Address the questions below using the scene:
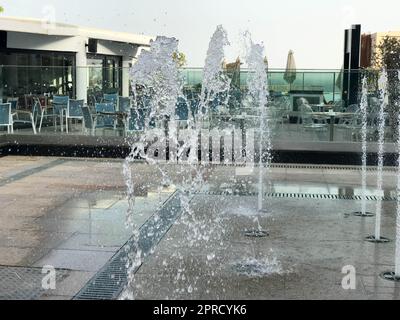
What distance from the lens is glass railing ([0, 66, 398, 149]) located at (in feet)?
36.9

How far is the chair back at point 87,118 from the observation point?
460 inches

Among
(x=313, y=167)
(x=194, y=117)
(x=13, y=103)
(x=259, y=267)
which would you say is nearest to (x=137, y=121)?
(x=194, y=117)

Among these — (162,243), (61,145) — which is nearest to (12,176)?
(61,145)

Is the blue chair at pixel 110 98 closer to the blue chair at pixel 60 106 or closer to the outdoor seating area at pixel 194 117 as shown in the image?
the outdoor seating area at pixel 194 117

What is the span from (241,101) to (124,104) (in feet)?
7.93

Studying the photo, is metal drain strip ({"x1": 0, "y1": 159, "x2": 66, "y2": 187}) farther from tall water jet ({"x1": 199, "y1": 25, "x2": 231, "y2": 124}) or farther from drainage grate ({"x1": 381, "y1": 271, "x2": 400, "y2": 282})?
drainage grate ({"x1": 381, "y1": 271, "x2": 400, "y2": 282})

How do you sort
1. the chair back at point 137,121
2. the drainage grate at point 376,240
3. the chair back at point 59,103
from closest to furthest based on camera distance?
the drainage grate at point 376,240 < the chair back at point 137,121 < the chair back at point 59,103

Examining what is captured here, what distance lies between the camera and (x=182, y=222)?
6191 millimetres

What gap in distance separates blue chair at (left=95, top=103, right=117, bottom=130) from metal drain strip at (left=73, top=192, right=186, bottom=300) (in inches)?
191

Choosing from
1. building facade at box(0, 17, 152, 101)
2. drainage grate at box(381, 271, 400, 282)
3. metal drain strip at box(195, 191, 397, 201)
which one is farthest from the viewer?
building facade at box(0, 17, 152, 101)

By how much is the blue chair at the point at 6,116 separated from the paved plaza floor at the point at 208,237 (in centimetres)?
272

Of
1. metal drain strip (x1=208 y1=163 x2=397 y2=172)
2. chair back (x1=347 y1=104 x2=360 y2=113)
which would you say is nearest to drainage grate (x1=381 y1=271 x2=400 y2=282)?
metal drain strip (x1=208 y1=163 x2=397 y2=172)

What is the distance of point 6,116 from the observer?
11.7 meters

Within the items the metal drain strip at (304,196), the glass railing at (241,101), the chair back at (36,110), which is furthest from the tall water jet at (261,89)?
the chair back at (36,110)
